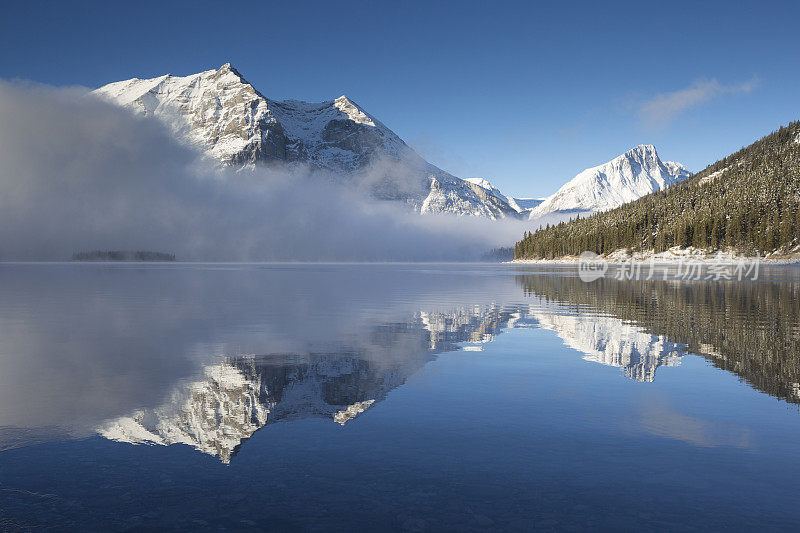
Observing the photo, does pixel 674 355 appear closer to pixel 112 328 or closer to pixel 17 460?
pixel 17 460

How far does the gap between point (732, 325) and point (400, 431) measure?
2213cm

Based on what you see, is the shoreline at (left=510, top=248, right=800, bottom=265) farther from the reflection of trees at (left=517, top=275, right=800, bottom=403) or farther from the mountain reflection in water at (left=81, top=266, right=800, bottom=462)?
the mountain reflection in water at (left=81, top=266, right=800, bottom=462)

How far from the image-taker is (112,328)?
26.6 metres

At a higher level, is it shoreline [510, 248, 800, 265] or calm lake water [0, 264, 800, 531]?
shoreline [510, 248, 800, 265]

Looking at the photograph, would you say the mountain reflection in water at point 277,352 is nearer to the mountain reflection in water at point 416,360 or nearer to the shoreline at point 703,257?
the mountain reflection in water at point 416,360

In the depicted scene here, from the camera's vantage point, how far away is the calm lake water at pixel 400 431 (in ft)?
24.8

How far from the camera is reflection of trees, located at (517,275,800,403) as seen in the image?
16.2m

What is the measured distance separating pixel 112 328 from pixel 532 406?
74.3ft

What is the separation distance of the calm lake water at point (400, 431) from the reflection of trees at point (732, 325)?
176mm

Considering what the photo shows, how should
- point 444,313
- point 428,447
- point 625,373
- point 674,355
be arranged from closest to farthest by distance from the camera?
point 428,447, point 625,373, point 674,355, point 444,313

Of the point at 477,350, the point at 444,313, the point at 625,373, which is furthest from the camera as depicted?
the point at 444,313

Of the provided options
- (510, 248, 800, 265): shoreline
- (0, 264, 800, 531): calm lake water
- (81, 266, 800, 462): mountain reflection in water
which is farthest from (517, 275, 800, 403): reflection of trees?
(510, 248, 800, 265): shoreline

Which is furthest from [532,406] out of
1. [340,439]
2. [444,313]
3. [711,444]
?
[444,313]

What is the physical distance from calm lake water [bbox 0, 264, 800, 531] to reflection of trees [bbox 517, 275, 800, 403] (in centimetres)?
18
